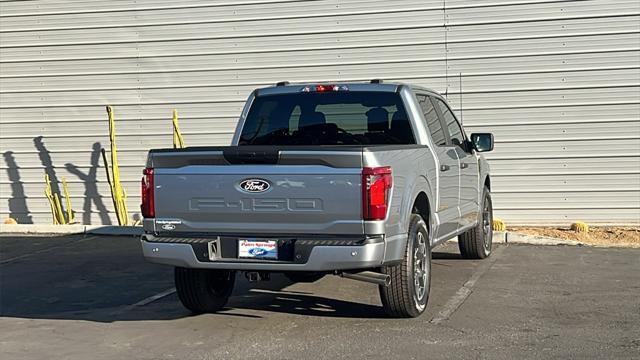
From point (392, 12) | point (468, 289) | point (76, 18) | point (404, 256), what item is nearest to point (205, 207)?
point (404, 256)

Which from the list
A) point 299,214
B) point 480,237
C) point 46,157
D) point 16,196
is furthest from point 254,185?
point 16,196

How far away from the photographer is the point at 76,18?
1441cm

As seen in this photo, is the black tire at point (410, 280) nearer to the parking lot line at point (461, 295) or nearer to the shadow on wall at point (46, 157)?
the parking lot line at point (461, 295)

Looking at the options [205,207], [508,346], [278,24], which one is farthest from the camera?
[278,24]

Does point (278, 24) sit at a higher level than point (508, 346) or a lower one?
higher

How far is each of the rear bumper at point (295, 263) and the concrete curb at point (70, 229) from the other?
6898 mm

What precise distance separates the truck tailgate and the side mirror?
344 centimetres

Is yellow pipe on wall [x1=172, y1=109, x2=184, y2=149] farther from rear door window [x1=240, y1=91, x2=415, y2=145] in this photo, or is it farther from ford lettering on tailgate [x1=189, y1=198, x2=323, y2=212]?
ford lettering on tailgate [x1=189, y1=198, x2=323, y2=212]

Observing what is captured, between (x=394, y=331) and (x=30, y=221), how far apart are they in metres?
10.2

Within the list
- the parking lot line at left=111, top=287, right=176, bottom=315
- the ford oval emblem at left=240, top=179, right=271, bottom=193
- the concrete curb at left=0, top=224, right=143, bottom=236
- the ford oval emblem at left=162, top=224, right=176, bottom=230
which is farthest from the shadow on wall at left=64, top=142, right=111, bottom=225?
the ford oval emblem at left=240, top=179, right=271, bottom=193

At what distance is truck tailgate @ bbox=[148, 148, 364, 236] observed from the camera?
5.90 metres

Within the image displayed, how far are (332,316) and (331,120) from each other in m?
1.86

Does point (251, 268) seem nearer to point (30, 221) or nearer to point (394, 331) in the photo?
point (394, 331)

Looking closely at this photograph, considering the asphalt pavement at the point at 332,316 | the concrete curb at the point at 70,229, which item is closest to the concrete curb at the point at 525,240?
the asphalt pavement at the point at 332,316
